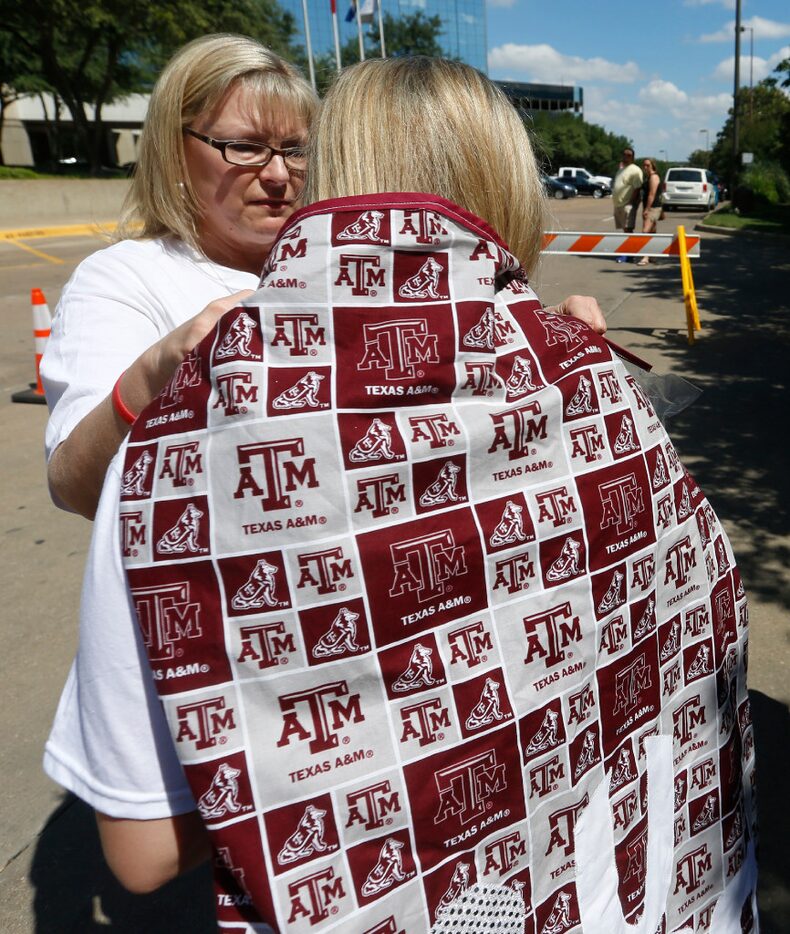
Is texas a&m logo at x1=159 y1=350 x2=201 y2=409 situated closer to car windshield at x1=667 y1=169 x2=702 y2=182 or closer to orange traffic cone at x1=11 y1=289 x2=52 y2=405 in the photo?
orange traffic cone at x1=11 y1=289 x2=52 y2=405

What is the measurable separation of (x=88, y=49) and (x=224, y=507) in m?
34.7

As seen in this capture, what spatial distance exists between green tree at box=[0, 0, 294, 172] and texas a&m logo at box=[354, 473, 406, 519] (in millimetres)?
30111

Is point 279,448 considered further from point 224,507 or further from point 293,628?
point 293,628

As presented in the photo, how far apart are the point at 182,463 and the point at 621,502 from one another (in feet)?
1.98

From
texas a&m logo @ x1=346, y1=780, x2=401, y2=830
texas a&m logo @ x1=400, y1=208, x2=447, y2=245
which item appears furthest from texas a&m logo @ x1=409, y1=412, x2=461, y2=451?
texas a&m logo @ x1=346, y1=780, x2=401, y2=830

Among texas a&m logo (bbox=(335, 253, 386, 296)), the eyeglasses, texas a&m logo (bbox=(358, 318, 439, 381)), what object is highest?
Result: the eyeglasses

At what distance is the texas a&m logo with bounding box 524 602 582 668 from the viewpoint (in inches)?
44.3

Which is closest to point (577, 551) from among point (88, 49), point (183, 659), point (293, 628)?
point (293, 628)

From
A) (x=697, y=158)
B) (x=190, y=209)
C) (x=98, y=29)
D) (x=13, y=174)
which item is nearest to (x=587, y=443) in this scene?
(x=190, y=209)

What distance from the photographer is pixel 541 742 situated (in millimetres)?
1148

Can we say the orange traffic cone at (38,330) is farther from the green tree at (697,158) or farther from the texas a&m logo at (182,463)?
the green tree at (697,158)

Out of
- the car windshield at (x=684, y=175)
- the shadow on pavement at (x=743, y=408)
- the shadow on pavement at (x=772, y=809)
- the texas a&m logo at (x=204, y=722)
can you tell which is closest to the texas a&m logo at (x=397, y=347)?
the texas a&m logo at (x=204, y=722)

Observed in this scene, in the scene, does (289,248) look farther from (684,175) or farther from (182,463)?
(684,175)

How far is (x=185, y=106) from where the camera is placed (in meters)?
1.72
